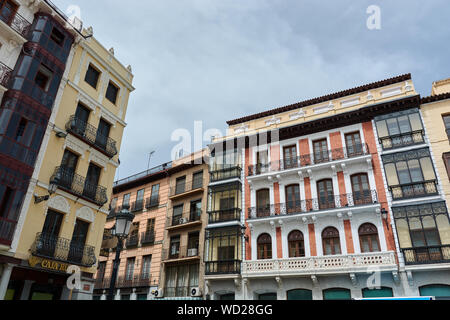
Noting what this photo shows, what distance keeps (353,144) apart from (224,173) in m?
10.5

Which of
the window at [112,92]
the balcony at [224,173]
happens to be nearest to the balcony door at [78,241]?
the window at [112,92]

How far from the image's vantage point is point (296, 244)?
22.6 meters

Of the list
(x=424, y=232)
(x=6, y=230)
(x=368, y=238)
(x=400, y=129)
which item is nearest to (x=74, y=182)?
(x=6, y=230)

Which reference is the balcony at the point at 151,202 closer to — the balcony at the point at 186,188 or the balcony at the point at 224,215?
A: the balcony at the point at 186,188

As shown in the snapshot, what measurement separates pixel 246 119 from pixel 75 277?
736 inches

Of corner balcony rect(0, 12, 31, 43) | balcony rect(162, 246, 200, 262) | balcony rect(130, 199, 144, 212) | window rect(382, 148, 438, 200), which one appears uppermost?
corner balcony rect(0, 12, 31, 43)

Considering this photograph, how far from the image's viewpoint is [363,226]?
21000 millimetres

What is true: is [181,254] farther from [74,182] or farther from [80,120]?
[80,120]

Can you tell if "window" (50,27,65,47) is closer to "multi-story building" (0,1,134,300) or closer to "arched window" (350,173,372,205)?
"multi-story building" (0,1,134,300)

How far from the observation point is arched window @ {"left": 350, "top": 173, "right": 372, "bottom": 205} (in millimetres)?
21344

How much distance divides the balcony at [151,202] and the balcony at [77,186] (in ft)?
40.5

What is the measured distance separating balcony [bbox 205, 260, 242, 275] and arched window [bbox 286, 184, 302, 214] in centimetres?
538

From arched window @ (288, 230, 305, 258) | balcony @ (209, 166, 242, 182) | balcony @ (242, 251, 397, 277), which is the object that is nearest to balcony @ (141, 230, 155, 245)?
balcony @ (209, 166, 242, 182)
